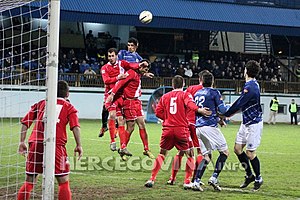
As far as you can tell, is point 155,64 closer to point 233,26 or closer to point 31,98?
point 233,26

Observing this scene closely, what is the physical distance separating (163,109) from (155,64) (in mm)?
27492

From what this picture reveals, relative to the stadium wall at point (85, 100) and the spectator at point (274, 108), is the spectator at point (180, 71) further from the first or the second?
the spectator at point (274, 108)

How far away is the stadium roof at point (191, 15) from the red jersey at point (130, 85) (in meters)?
20.7

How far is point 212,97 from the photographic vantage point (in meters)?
9.97

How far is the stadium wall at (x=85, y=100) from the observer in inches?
1153

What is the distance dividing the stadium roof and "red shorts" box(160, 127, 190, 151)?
→ 79.6 ft

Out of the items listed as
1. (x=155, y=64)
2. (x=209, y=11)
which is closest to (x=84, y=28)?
(x=155, y=64)

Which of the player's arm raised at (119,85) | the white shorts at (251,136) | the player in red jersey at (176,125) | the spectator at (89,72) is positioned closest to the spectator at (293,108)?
the spectator at (89,72)

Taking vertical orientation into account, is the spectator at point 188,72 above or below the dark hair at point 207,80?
above

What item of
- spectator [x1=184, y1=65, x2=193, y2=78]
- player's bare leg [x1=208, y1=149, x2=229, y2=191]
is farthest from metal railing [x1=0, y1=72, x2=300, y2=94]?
player's bare leg [x1=208, y1=149, x2=229, y2=191]

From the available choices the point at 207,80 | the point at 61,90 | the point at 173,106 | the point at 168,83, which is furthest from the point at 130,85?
the point at 168,83

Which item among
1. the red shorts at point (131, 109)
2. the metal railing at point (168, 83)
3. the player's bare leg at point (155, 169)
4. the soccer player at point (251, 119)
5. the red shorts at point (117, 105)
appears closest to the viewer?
the player's bare leg at point (155, 169)

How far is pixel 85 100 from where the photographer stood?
33.9 metres

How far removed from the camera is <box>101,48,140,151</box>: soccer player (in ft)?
43.1
